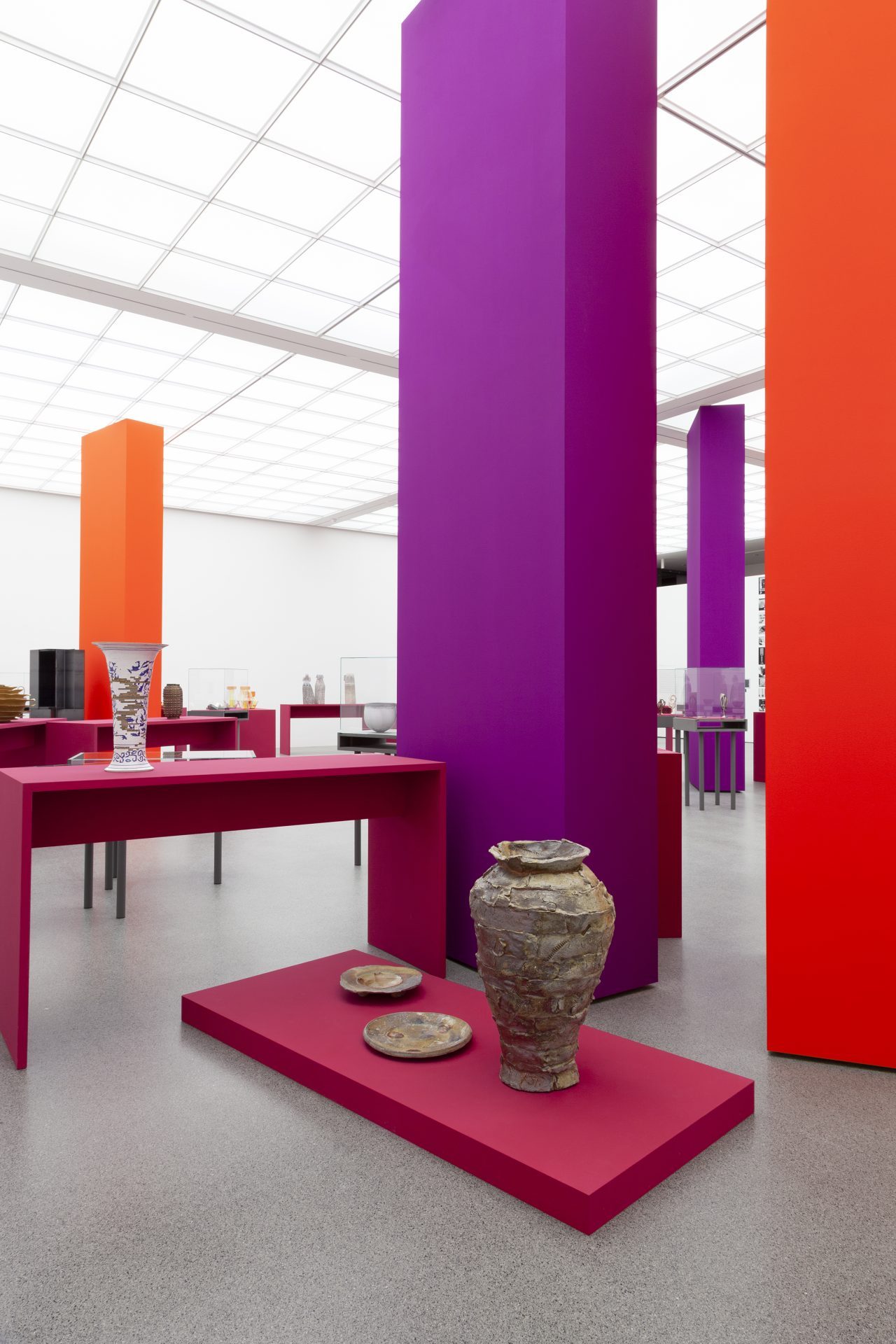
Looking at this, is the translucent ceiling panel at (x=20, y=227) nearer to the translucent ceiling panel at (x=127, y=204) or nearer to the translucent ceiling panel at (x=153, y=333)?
the translucent ceiling panel at (x=127, y=204)

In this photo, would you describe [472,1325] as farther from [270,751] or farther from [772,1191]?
[270,751]

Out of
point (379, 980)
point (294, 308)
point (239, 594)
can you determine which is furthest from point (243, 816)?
point (239, 594)

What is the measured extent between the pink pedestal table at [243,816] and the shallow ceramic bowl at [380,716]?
40.4 inches

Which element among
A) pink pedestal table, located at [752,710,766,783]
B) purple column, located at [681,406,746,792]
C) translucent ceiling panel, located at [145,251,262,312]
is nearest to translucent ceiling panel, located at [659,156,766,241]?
translucent ceiling panel, located at [145,251,262,312]

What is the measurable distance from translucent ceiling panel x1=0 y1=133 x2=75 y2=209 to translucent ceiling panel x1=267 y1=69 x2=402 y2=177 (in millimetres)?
1182

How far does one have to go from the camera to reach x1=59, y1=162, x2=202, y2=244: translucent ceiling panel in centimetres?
475

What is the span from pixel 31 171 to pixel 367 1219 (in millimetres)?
5252

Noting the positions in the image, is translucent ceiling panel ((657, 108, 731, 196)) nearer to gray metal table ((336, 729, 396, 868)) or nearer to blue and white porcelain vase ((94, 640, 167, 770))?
A: gray metal table ((336, 729, 396, 868))

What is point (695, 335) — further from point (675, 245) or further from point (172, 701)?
point (172, 701)

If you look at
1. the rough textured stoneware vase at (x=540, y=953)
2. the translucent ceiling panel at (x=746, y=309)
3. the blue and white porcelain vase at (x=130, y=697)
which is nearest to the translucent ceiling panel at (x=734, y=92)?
the translucent ceiling panel at (x=746, y=309)

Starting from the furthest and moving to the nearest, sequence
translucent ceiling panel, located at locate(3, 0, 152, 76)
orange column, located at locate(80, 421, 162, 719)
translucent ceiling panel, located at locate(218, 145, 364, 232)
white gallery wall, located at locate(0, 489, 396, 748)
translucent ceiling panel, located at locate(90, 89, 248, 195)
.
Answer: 1. white gallery wall, located at locate(0, 489, 396, 748)
2. orange column, located at locate(80, 421, 162, 719)
3. translucent ceiling panel, located at locate(218, 145, 364, 232)
4. translucent ceiling panel, located at locate(90, 89, 248, 195)
5. translucent ceiling panel, located at locate(3, 0, 152, 76)

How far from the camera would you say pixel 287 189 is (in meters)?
4.85

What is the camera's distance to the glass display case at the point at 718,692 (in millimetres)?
7711

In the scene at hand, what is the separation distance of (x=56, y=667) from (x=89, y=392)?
123 inches
